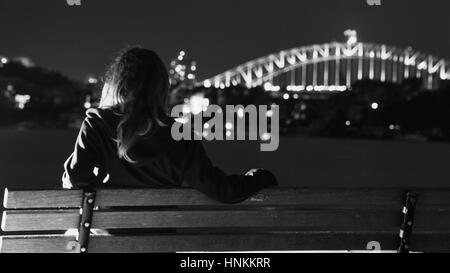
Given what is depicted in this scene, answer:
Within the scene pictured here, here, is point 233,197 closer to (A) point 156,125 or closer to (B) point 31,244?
(A) point 156,125

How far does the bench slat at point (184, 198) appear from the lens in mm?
2619

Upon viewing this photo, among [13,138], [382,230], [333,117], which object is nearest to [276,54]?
[333,117]

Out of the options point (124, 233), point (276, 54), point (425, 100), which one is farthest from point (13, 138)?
point (124, 233)

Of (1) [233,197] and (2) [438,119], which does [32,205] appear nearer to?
(1) [233,197]

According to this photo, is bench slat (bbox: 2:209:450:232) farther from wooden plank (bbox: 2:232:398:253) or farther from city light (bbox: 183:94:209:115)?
city light (bbox: 183:94:209:115)

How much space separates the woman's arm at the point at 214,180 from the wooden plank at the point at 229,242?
0.62ft

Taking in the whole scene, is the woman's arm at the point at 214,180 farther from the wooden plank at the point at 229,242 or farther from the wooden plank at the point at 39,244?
the wooden plank at the point at 39,244

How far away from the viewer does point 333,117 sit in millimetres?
69000

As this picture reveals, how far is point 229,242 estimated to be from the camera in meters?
2.77

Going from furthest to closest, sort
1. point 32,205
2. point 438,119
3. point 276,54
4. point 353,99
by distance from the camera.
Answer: point 276,54, point 353,99, point 438,119, point 32,205

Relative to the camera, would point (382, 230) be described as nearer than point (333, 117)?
Yes

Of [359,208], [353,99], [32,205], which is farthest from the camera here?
[353,99]

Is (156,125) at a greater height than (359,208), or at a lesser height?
greater
